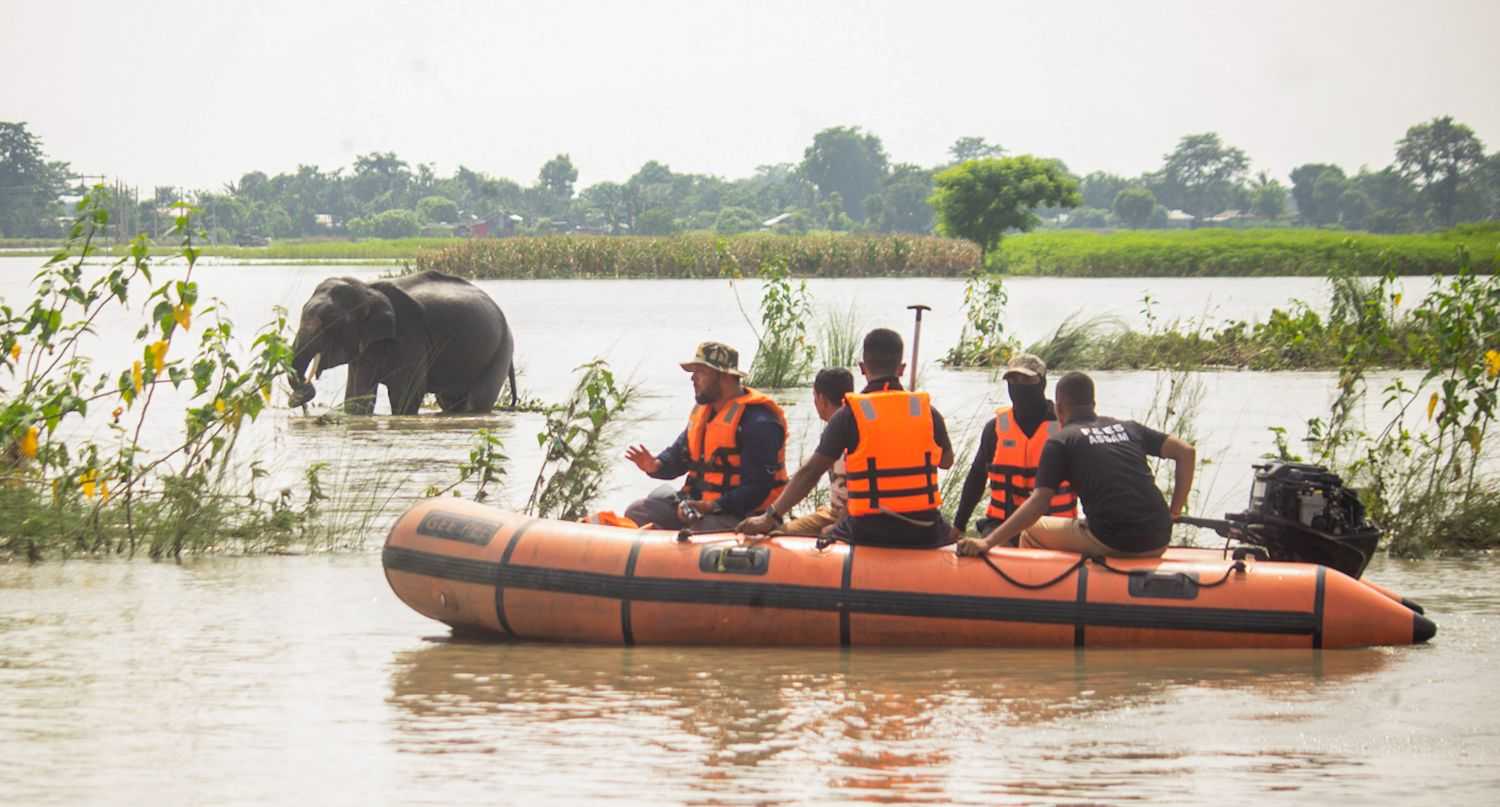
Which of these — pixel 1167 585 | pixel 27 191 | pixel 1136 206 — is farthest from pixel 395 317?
pixel 1136 206

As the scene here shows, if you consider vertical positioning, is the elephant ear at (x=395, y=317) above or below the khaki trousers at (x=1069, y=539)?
above

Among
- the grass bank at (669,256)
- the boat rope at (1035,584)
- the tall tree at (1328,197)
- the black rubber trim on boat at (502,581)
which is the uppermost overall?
the tall tree at (1328,197)

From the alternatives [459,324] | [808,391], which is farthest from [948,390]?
[459,324]

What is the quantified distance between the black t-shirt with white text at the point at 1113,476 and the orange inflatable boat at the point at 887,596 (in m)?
0.13

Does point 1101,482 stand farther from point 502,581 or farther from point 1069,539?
point 502,581

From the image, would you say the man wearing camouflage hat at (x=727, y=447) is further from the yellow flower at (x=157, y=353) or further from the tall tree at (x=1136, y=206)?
the tall tree at (x=1136, y=206)

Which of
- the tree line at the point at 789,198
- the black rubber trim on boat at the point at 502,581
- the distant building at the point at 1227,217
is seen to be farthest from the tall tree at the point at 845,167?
the black rubber trim on boat at the point at 502,581

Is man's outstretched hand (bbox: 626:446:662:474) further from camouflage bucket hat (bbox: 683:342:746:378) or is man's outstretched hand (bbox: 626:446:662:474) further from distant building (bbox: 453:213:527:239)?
distant building (bbox: 453:213:527:239)

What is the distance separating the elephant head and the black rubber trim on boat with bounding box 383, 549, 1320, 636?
874 cm

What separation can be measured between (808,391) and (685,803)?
14005mm

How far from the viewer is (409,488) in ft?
40.7

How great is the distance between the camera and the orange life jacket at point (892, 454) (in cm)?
750

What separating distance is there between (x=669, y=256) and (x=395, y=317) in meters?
35.5

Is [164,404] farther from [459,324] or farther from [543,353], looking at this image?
[543,353]
